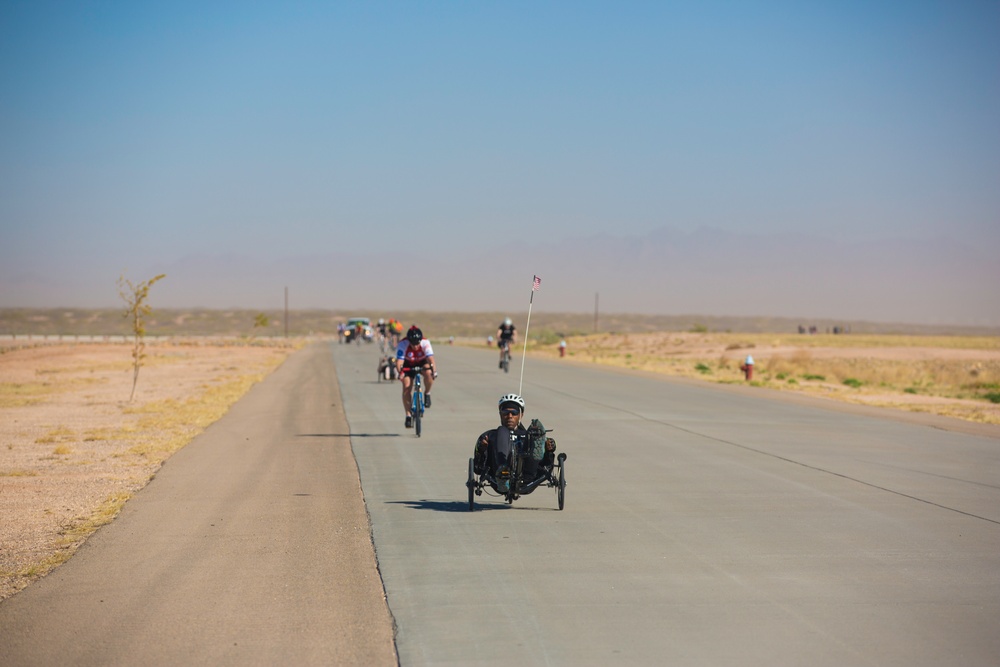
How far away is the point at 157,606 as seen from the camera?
7.25 m

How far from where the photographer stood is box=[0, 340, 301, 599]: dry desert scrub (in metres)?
9.91

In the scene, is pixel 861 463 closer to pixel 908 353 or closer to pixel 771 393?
pixel 771 393

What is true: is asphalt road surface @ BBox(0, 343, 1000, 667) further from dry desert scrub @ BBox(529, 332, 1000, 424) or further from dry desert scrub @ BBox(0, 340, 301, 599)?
dry desert scrub @ BBox(529, 332, 1000, 424)

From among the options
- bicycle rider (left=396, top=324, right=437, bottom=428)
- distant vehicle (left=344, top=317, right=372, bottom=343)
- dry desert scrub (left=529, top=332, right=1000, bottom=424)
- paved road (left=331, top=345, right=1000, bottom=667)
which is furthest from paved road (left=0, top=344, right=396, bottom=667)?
distant vehicle (left=344, top=317, right=372, bottom=343)

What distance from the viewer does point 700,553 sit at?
8.97 m

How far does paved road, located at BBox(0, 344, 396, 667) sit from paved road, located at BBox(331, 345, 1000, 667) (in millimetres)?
353

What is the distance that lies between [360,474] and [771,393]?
20738 mm

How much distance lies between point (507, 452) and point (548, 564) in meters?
2.38

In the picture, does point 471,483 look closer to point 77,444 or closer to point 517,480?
point 517,480

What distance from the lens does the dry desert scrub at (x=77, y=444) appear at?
9906 millimetres

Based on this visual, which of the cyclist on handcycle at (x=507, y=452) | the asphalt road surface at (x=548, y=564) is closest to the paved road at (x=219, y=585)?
the asphalt road surface at (x=548, y=564)

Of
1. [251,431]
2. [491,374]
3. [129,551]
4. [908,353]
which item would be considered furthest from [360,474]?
[908,353]

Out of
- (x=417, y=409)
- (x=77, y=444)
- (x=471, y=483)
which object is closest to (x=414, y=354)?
(x=417, y=409)

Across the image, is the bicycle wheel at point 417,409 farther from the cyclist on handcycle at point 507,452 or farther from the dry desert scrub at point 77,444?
the cyclist on handcycle at point 507,452
